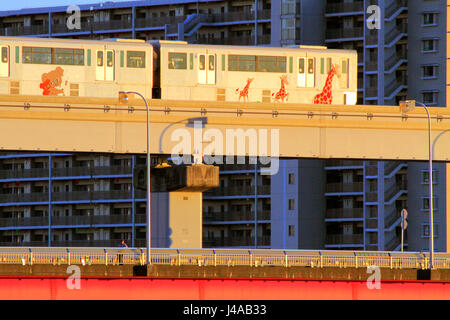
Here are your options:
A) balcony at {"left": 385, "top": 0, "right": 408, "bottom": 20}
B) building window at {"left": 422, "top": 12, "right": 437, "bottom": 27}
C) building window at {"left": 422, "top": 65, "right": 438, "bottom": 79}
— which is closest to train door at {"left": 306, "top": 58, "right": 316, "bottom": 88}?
balcony at {"left": 385, "top": 0, "right": 408, "bottom": 20}

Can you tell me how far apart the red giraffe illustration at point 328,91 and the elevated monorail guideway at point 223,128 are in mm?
3661

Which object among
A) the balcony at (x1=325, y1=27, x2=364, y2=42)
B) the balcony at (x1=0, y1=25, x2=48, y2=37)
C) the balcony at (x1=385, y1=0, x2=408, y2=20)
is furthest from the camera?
the balcony at (x1=0, y1=25, x2=48, y2=37)

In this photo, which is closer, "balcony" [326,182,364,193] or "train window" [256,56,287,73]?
"train window" [256,56,287,73]

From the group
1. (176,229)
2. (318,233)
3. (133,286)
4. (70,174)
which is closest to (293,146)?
(176,229)

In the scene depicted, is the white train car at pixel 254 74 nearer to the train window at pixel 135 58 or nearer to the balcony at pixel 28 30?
the train window at pixel 135 58

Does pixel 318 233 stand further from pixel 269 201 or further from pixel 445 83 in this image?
pixel 445 83

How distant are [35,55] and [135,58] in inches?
258

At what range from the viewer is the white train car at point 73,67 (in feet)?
291

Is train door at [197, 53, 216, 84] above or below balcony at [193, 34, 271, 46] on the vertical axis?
below

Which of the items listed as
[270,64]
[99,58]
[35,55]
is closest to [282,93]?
[270,64]

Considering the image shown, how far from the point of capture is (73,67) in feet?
294

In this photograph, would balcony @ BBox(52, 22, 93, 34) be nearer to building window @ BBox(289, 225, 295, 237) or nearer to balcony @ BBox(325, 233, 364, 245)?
building window @ BBox(289, 225, 295, 237)

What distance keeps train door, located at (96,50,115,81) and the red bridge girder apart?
2271 centimetres

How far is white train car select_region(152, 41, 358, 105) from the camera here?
301 ft
